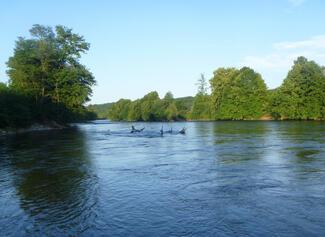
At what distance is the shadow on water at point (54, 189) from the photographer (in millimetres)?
11008

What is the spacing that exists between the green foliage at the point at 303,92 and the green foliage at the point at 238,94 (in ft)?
36.6

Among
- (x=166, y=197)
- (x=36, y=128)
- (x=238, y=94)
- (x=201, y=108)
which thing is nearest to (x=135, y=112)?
(x=201, y=108)

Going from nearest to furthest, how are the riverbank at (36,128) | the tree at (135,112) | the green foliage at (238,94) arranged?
the riverbank at (36,128) < the green foliage at (238,94) < the tree at (135,112)

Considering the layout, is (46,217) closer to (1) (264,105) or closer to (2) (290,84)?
(2) (290,84)

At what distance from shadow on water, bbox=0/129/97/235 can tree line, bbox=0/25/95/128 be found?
44.5m

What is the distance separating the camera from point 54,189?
15.5 meters

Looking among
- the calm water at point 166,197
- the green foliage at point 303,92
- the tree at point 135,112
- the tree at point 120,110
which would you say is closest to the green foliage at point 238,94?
the green foliage at point 303,92

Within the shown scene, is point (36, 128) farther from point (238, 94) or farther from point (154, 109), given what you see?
point (154, 109)

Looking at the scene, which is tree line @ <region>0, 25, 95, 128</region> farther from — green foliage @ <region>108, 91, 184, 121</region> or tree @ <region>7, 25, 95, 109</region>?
green foliage @ <region>108, 91, 184, 121</region>

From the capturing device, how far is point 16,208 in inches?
494

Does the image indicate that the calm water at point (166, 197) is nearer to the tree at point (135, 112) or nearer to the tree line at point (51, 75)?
the tree line at point (51, 75)

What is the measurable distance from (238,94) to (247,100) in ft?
10.6

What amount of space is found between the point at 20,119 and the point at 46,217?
53.6m

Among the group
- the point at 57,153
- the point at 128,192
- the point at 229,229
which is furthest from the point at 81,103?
the point at 229,229
